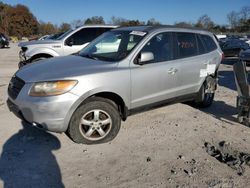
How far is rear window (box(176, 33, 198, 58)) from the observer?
594 centimetres

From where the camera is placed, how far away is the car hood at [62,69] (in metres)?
4.55

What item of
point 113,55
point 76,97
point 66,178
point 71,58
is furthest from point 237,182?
point 71,58

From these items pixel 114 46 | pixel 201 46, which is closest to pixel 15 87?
pixel 114 46

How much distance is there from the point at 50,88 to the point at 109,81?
0.89 meters

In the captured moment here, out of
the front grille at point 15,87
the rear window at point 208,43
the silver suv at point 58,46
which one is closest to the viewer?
the front grille at point 15,87

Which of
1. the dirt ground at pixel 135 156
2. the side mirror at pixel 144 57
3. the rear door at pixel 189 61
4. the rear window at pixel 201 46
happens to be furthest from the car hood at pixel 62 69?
the rear window at pixel 201 46

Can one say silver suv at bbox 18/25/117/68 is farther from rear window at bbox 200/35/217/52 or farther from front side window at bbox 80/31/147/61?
rear window at bbox 200/35/217/52

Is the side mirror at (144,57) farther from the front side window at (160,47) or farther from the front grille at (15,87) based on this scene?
the front grille at (15,87)

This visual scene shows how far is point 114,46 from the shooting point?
5.68 m

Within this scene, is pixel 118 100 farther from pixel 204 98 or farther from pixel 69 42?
pixel 69 42

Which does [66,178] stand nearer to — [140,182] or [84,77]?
[140,182]

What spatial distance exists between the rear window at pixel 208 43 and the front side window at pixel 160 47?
1.19 m

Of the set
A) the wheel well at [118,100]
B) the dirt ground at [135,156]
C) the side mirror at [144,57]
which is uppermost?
the side mirror at [144,57]

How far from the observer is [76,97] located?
176 inches
